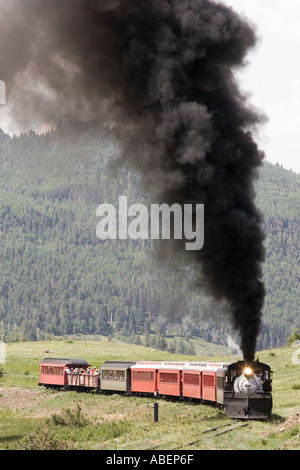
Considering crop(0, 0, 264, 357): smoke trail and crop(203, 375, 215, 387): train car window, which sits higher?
crop(0, 0, 264, 357): smoke trail

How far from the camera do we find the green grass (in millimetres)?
35906

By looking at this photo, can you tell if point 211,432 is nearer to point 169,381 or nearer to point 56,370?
point 169,381

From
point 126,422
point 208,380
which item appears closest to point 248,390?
point 208,380

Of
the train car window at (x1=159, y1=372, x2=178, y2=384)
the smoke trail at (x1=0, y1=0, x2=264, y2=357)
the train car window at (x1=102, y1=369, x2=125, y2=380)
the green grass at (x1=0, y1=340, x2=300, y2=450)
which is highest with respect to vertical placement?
→ the smoke trail at (x1=0, y1=0, x2=264, y2=357)

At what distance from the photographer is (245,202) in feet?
142

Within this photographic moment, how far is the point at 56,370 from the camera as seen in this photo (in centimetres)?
7262

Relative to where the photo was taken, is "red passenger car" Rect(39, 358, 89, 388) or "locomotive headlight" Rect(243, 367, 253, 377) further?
"red passenger car" Rect(39, 358, 89, 388)

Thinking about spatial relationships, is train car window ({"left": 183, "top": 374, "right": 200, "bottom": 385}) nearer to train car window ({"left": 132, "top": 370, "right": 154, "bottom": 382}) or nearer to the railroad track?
train car window ({"left": 132, "top": 370, "right": 154, "bottom": 382})

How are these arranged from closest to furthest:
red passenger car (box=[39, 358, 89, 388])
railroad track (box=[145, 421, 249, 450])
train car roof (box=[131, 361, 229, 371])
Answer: railroad track (box=[145, 421, 249, 450]) < train car roof (box=[131, 361, 229, 371]) < red passenger car (box=[39, 358, 89, 388])
